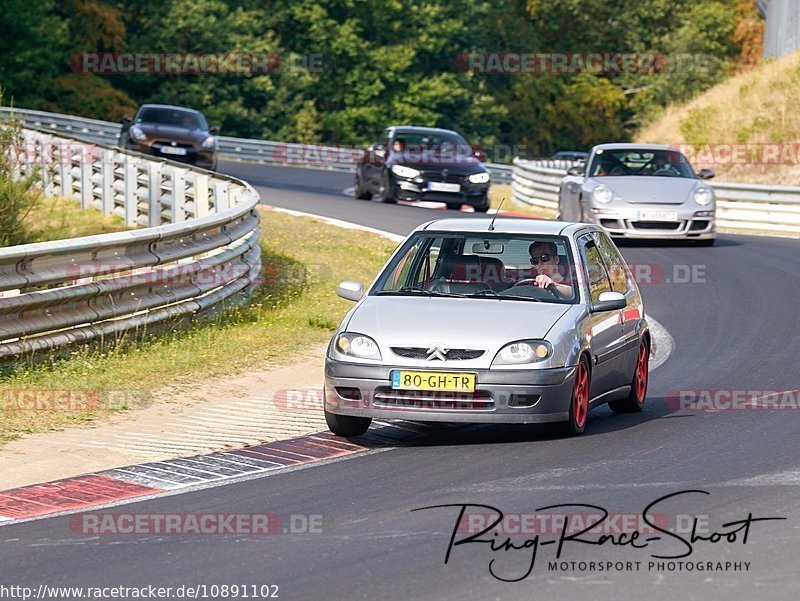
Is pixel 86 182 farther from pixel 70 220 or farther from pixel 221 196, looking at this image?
pixel 221 196

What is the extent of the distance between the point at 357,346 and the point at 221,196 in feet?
36.3

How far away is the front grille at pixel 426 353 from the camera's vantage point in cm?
945

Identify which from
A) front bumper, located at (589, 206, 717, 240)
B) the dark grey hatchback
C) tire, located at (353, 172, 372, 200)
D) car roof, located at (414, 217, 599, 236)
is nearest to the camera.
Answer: car roof, located at (414, 217, 599, 236)

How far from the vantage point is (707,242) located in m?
24.0

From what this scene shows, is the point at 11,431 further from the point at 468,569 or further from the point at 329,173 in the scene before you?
the point at 329,173

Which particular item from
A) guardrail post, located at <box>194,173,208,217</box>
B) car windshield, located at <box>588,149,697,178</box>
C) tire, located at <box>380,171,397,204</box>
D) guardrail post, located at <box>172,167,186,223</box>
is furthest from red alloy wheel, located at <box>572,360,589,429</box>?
tire, located at <box>380,171,397,204</box>

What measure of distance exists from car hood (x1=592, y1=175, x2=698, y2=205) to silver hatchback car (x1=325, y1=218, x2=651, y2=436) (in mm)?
11661

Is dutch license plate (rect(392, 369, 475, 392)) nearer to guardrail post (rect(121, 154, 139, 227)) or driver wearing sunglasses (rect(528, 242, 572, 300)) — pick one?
driver wearing sunglasses (rect(528, 242, 572, 300))

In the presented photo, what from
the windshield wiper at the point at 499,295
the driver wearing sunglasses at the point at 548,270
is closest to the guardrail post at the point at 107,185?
the driver wearing sunglasses at the point at 548,270

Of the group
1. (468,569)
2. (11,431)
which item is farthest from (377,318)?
(468,569)

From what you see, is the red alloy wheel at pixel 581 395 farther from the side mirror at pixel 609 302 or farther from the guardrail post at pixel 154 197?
the guardrail post at pixel 154 197

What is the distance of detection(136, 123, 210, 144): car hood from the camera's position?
34.6 metres

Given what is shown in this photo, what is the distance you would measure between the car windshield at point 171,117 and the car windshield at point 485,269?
25363 mm

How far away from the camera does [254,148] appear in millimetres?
51219
